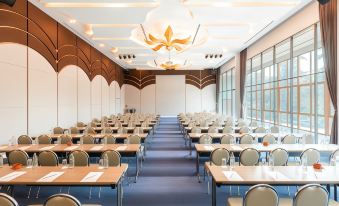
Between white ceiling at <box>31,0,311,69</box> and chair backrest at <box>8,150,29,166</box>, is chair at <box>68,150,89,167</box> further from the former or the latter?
white ceiling at <box>31,0,311,69</box>

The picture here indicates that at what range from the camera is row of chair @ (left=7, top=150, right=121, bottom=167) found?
5.65 meters

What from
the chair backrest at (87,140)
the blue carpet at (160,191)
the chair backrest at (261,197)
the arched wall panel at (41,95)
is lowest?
the blue carpet at (160,191)

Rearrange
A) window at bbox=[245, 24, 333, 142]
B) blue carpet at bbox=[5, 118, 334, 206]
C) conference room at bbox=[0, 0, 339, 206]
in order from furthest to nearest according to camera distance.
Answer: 1. window at bbox=[245, 24, 333, 142]
2. blue carpet at bbox=[5, 118, 334, 206]
3. conference room at bbox=[0, 0, 339, 206]

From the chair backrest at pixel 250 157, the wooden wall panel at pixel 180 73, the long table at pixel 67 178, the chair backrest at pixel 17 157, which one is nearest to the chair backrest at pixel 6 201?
the long table at pixel 67 178

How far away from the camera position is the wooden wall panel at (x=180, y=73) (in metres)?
28.3

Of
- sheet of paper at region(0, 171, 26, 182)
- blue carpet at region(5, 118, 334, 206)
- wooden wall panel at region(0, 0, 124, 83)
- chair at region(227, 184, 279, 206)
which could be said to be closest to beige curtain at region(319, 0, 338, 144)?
blue carpet at region(5, 118, 334, 206)

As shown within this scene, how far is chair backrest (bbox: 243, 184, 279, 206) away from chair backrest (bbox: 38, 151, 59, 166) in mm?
3780

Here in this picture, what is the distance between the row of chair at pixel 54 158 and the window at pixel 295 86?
6.42 metres

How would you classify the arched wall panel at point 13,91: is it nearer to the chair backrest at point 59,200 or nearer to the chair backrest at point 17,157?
the chair backrest at point 17,157

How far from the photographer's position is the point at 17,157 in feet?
19.0

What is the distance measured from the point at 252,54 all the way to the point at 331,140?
8.72 metres

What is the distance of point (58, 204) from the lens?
305 centimetres

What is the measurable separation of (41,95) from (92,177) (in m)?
6.92

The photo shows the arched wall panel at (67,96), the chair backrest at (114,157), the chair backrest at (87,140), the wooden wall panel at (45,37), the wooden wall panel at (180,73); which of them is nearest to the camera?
the chair backrest at (114,157)
